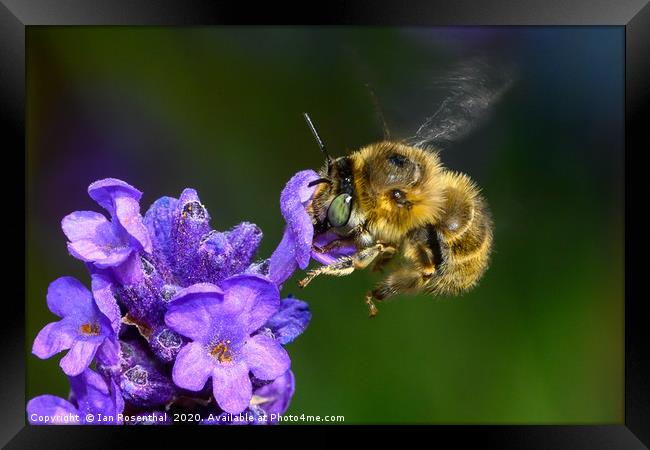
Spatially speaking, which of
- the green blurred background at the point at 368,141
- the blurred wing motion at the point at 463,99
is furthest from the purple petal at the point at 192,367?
the green blurred background at the point at 368,141

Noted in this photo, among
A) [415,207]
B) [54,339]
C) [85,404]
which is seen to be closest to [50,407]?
[85,404]

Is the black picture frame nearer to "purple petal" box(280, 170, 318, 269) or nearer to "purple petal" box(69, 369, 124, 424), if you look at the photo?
"purple petal" box(69, 369, 124, 424)

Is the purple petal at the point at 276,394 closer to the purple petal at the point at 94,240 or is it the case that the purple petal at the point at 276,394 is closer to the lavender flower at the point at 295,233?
the lavender flower at the point at 295,233

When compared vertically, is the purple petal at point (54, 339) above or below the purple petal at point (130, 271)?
below

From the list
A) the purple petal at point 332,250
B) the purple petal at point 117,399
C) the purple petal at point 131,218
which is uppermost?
the purple petal at point 131,218

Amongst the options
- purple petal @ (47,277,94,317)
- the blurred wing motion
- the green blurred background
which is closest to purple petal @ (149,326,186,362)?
purple petal @ (47,277,94,317)
